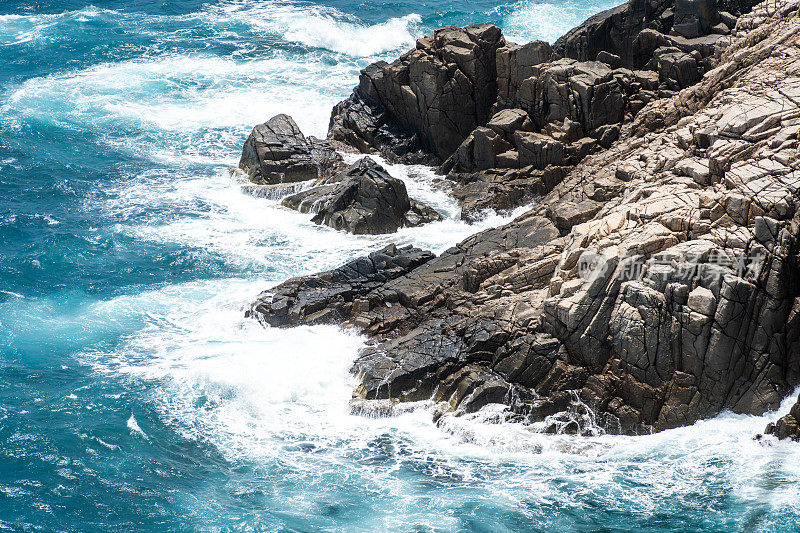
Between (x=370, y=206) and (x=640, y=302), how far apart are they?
71.0 feet

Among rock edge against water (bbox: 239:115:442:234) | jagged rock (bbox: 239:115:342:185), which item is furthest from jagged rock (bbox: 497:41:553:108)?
jagged rock (bbox: 239:115:342:185)

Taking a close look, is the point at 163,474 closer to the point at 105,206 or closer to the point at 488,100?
the point at 105,206

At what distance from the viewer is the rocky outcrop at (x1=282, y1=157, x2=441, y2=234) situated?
50.3m

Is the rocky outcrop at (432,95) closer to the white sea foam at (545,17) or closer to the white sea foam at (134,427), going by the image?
the white sea foam at (545,17)

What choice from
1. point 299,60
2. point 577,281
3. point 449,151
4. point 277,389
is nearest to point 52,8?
point 299,60

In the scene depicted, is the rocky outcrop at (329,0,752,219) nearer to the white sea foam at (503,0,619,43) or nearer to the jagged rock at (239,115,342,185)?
the jagged rock at (239,115,342,185)

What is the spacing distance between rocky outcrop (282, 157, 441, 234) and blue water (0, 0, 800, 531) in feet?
3.27

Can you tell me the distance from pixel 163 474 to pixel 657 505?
61.9 ft

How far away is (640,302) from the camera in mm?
32844

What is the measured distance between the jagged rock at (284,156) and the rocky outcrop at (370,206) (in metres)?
4.39

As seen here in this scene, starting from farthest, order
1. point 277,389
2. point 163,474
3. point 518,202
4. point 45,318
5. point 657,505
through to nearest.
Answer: point 518,202
point 45,318
point 277,389
point 163,474
point 657,505

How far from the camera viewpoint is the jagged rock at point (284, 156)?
5612 centimetres

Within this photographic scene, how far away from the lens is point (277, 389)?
37.7 meters

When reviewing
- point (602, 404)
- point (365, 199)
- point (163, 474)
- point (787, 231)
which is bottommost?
point (163, 474)
